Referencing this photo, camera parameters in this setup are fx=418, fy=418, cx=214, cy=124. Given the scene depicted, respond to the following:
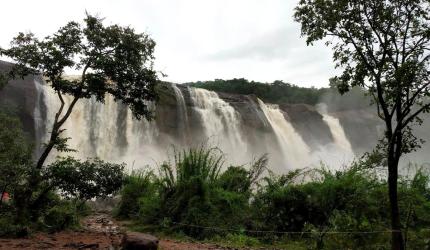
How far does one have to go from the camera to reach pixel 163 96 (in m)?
26.9

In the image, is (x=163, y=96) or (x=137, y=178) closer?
(x=137, y=178)

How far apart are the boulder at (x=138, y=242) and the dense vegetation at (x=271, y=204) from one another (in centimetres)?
224

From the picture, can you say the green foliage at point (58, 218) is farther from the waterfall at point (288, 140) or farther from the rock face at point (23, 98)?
the waterfall at point (288, 140)

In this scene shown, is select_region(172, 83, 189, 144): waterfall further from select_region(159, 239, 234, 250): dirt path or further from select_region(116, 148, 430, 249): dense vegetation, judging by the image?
select_region(159, 239, 234, 250): dirt path

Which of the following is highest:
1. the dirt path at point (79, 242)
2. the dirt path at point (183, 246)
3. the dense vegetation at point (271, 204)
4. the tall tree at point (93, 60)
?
the tall tree at point (93, 60)

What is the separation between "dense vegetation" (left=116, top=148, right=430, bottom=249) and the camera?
8.09 m

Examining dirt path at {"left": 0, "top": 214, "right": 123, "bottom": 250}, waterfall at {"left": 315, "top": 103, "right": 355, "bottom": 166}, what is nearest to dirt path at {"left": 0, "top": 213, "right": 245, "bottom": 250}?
dirt path at {"left": 0, "top": 214, "right": 123, "bottom": 250}

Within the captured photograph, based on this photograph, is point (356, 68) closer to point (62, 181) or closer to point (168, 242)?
point (168, 242)

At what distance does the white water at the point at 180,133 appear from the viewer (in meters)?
22.9

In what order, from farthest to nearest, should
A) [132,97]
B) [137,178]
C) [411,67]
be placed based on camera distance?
1. [137,178]
2. [132,97]
3. [411,67]

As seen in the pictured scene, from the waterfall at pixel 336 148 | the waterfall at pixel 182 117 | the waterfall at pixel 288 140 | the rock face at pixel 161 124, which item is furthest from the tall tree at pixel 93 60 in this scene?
the waterfall at pixel 336 148

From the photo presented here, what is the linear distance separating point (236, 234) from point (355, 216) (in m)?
2.41

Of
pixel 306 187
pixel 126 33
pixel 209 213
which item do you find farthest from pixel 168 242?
pixel 126 33

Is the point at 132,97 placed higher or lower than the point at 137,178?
higher
